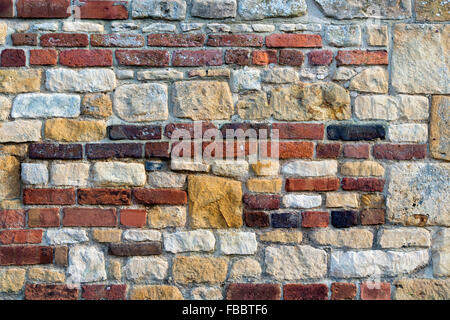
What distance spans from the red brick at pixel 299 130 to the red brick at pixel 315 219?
1.31 ft

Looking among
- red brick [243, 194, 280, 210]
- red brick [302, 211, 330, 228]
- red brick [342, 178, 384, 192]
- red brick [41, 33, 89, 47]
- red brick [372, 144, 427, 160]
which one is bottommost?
red brick [302, 211, 330, 228]

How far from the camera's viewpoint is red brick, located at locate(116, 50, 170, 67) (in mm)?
2303

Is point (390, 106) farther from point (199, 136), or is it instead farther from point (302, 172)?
point (199, 136)

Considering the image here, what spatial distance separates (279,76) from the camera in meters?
2.33

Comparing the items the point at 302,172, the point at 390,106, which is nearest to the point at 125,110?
the point at 302,172

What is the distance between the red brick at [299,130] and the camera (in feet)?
7.60

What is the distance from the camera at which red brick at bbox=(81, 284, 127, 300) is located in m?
2.26

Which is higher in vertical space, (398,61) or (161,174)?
(398,61)

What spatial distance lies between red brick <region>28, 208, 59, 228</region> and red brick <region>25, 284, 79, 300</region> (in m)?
0.31

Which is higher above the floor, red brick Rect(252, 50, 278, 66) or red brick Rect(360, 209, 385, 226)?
red brick Rect(252, 50, 278, 66)

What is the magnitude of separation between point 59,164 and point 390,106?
1.78m

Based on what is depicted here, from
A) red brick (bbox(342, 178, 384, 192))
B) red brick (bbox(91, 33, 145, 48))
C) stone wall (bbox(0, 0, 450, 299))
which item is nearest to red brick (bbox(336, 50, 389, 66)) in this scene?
stone wall (bbox(0, 0, 450, 299))

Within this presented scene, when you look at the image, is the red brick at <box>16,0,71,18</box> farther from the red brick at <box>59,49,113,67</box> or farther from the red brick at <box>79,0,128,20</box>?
the red brick at <box>59,49,113,67</box>

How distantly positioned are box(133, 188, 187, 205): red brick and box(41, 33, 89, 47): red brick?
0.83m
